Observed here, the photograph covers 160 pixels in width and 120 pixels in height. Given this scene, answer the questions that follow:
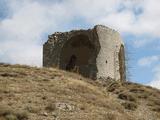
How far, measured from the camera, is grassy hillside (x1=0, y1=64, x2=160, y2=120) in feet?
83.0

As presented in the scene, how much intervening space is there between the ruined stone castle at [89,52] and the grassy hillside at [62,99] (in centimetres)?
402

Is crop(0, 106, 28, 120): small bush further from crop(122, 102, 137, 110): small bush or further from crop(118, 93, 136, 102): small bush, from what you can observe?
crop(118, 93, 136, 102): small bush

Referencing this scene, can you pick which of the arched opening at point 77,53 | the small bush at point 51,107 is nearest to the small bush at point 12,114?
the small bush at point 51,107

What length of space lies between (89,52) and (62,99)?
626 inches

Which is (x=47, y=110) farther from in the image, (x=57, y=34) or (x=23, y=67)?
(x=57, y=34)

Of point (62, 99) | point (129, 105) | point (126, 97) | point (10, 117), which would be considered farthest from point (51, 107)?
→ point (126, 97)

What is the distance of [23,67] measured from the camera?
36.1 metres

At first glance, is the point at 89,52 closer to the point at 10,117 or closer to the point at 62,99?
the point at 62,99

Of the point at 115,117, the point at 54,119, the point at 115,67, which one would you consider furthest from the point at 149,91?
the point at 54,119

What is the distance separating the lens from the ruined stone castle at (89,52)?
41.3m

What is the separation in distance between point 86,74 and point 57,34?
13.8ft

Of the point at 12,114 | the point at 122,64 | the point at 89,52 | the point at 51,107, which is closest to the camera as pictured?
the point at 12,114

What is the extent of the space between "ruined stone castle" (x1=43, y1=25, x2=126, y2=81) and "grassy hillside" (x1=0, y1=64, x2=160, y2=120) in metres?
4.02

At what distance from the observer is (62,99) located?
2792 centimetres
